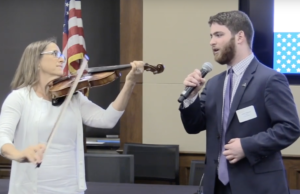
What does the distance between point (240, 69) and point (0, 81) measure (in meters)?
4.00

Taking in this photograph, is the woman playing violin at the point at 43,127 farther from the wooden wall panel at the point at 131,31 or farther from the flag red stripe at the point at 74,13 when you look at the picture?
the wooden wall panel at the point at 131,31

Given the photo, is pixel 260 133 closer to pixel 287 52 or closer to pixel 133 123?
pixel 287 52

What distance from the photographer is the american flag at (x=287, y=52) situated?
14.0 feet

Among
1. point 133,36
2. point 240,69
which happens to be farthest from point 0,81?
point 240,69

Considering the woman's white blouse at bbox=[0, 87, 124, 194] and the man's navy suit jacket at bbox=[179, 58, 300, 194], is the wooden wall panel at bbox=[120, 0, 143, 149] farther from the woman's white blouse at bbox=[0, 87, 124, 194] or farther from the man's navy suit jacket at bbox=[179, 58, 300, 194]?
the man's navy suit jacket at bbox=[179, 58, 300, 194]

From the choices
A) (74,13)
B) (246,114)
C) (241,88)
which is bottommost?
(246,114)

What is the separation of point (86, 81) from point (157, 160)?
1878mm

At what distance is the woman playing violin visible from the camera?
76.7 inches

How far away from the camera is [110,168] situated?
3.30 meters

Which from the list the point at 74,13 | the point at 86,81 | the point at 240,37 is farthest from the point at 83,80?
the point at 74,13

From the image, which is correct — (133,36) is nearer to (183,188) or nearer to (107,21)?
(107,21)

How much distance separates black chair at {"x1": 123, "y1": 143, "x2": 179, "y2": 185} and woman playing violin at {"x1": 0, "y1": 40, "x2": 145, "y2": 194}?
180 centimetres

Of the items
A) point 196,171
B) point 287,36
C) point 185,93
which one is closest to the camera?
point 185,93

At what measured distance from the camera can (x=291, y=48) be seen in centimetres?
427
